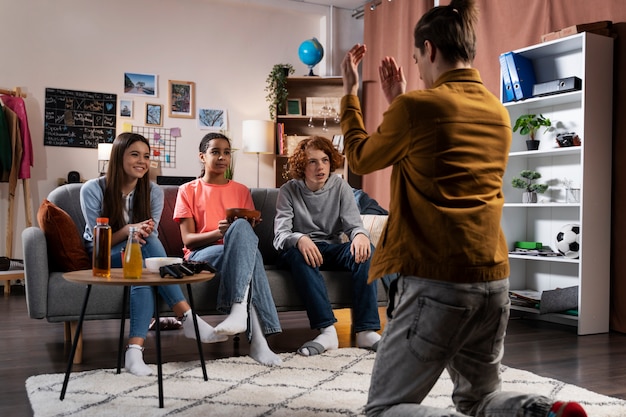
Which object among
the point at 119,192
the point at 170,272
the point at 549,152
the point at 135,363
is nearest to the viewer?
the point at 170,272

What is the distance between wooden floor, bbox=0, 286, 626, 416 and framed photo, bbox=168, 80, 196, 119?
2.82 m

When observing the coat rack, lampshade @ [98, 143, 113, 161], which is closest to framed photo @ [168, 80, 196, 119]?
lampshade @ [98, 143, 113, 161]

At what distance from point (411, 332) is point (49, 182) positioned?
516 cm

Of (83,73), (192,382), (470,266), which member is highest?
(83,73)

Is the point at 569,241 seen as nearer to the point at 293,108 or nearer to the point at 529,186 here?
the point at 529,186

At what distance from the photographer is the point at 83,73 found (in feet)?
19.5

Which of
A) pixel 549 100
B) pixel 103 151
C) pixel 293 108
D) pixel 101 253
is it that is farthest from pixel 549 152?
pixel 103 151

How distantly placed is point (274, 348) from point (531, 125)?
2.35 meters

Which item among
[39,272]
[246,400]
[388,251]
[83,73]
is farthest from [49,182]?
[388,251]

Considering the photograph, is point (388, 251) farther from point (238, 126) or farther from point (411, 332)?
point (238, 126)

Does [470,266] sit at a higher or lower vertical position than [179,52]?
lower

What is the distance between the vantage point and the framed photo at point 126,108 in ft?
20.1

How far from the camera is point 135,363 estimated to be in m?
2.55

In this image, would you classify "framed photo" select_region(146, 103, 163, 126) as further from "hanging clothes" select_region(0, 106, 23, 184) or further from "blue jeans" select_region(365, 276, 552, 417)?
"blue jeans" select_region(365, 276, 552, 417)
